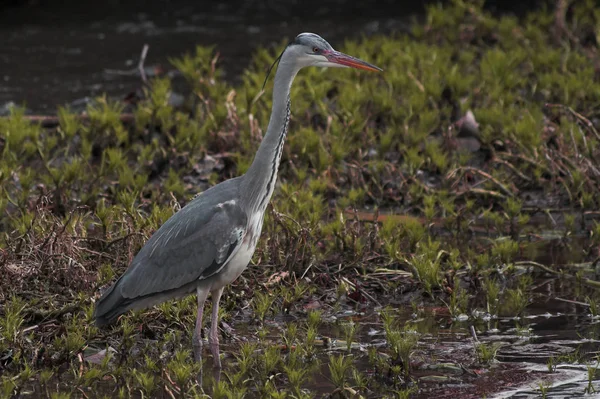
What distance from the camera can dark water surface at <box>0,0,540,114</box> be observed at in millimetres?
12734

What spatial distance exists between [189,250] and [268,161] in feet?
2.21

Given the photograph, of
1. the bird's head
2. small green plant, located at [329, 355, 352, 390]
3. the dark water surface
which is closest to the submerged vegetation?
small green plant, located at [329, 355, 352, 390]

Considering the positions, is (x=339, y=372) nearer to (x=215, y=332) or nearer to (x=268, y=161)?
(x=215, y=332)


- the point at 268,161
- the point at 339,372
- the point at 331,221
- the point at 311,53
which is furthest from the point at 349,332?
the point at 331,221

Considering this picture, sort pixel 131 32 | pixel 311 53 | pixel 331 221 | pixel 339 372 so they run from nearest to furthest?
pixel 339 372
pixel 311 53
pixel 331 221
pixel 131 32

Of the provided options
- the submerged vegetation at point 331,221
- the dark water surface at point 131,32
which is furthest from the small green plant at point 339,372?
the dark water surface at point 131,32

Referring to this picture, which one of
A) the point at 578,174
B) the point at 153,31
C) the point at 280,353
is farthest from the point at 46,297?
the point at 153,31

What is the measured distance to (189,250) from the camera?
247 inches

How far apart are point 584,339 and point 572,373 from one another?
2.06 feet

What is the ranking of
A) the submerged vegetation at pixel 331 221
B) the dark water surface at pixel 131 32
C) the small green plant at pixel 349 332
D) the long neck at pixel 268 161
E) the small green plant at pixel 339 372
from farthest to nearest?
1. the dark water surface at pixel 131 32
2. the long neck at pixel 268 161
3. the small green plant at pixel 349 332
4. the submerged vegetation at pixel 331 221
5. the small green plant at pixel 339 372

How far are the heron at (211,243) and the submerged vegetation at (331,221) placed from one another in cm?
23

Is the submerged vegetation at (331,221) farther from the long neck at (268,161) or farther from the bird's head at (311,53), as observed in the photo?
the bird's head at (311,53)

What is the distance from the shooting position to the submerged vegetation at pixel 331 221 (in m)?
5.98

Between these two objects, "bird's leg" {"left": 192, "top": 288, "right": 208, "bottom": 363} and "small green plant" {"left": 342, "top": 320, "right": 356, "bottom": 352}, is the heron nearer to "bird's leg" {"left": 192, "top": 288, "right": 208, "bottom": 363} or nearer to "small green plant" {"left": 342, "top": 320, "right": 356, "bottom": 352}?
"bird's leg" {"left": 192, "top": 288, "right": 208, "bottom": 363}
